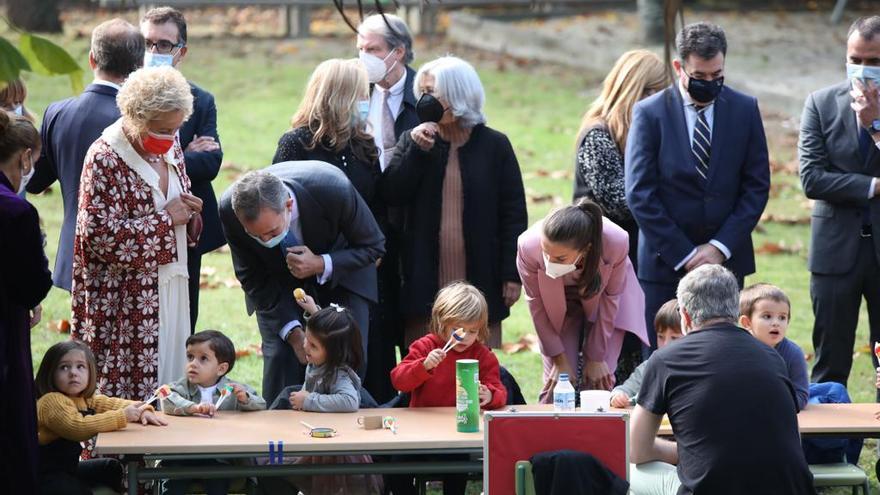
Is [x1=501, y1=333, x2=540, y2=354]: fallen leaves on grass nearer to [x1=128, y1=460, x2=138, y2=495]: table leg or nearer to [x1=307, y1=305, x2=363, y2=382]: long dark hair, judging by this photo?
[x1=307, y1=305, x2=363, y2=382]: long dark hair

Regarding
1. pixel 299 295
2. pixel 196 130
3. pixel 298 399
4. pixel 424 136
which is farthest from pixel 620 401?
pixel 196 130

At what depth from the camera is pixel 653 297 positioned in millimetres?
7797

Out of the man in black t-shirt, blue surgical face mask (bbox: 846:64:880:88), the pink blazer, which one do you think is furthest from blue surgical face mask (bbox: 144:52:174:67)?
blue surgical face mask (bbox: 846:64:880:88)

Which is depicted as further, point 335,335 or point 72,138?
point 72,138

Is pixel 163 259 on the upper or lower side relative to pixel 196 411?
upper

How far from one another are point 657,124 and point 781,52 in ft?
37.7

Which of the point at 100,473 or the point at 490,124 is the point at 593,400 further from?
the point at 490,124

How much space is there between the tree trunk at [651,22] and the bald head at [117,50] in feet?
38.0

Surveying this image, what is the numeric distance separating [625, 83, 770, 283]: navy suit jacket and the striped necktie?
26 mm

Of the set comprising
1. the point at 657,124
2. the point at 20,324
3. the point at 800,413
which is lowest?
the point at 800,413

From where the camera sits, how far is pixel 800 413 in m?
6.55

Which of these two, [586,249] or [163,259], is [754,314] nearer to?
[586,249]

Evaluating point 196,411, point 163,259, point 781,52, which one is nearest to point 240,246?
point 163,259

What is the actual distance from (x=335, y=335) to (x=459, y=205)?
133 centimetres
